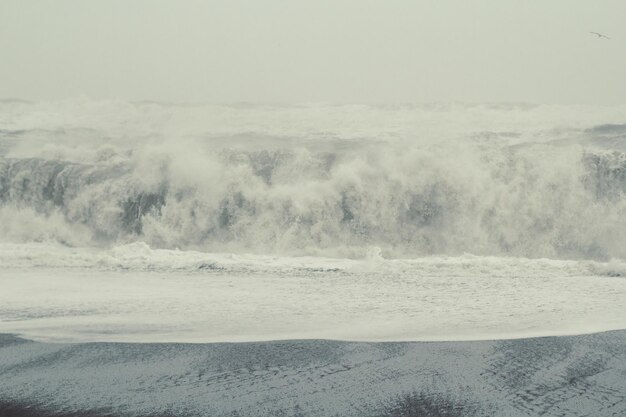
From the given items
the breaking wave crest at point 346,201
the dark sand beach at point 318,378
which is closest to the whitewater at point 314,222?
the breaking wave crest at point 346,201

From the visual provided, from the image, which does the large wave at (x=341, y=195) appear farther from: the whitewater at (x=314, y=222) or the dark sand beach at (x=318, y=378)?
the dark sand beach at (x=318, y=378)

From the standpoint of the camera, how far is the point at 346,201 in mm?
9828

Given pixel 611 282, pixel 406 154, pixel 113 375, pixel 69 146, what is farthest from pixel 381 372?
pixel 69 146

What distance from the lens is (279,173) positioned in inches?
427

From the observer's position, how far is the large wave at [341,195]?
9.33 m

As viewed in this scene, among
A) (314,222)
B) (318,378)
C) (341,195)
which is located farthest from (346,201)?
(318,378)

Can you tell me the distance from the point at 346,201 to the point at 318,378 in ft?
21.6

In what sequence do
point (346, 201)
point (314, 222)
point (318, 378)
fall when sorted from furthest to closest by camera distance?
point (346, 201), point (314, 222), point (318, 378)

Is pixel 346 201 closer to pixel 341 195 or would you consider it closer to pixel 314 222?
pixel 341 195

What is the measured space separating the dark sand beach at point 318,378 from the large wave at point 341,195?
16.2 ft

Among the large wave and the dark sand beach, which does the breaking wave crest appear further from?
the dark sand beach

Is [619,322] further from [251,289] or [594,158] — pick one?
[594,158]

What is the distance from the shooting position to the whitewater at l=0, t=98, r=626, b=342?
193 inches

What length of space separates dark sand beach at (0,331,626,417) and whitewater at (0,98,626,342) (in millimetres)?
334
